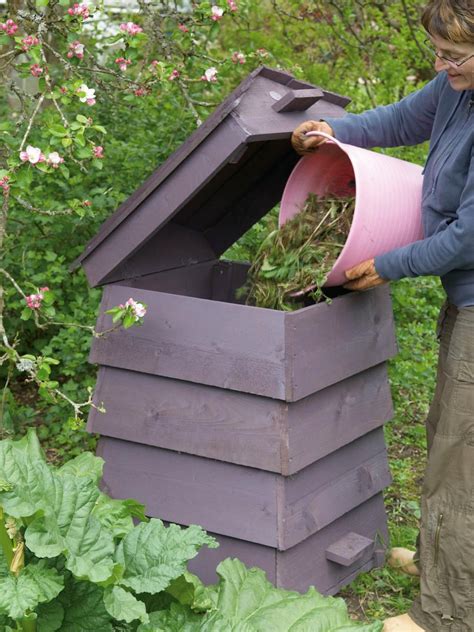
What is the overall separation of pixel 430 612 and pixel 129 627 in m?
0.97

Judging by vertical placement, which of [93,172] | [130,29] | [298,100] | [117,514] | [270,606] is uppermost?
[130,29]

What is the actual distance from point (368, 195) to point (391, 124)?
0.48m

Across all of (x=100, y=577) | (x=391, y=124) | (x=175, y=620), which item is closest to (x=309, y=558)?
(x=175, y=620)

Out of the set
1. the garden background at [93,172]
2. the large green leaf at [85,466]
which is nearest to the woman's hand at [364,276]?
the garden background at [93,172]

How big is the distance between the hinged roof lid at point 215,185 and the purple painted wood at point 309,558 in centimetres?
96

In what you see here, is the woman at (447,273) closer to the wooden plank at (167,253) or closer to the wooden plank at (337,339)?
the wooden plank at (337,339)

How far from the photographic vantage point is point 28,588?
2240 mm

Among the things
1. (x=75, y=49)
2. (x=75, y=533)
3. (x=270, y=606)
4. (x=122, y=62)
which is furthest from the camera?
(x=122, y=62)

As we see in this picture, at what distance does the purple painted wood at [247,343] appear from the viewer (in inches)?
110

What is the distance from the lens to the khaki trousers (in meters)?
2.79

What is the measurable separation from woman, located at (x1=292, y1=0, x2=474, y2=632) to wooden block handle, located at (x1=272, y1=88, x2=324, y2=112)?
8 cm

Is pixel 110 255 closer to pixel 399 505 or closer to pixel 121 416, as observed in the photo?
pixel 121 416

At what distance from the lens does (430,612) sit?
295 centimetres

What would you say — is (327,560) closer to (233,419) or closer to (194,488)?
(194,488)
